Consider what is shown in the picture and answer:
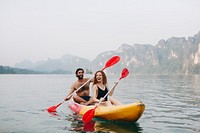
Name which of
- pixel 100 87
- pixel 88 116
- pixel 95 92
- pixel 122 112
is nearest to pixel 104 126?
pixel 88 116

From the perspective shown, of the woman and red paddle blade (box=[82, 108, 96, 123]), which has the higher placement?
the woman

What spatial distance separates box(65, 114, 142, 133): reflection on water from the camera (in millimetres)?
8180

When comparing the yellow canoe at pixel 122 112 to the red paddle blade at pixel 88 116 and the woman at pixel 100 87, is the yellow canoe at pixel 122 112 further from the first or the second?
the woman at pixel 100 87

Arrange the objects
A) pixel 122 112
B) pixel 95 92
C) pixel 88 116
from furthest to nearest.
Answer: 1. pixel 95 92
2. pixel 88 116
3. pixel 122 112

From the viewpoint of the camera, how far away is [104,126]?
863 centimetres

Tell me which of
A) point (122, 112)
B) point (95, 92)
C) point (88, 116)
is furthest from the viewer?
point (95, 92)

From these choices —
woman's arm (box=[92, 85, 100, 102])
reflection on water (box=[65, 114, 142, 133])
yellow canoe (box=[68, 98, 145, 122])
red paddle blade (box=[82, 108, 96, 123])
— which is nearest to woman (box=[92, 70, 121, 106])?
woman's arm (box=[92, 85, 100, 102])

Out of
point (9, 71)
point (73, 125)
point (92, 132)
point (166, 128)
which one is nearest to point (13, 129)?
point (73, 125)

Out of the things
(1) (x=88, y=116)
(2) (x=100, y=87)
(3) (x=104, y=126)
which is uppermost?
(2) (x=100, y=87)

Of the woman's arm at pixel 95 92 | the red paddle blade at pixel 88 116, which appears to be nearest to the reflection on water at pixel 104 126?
the red paddle blade at pixel 88 116

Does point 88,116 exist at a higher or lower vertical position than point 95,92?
lower

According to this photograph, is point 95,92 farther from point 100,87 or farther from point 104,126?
point 104,126

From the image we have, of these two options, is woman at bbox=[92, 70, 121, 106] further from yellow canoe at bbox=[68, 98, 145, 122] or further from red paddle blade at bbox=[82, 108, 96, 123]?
red paddle blade at bbox=[82, 108, 96, 123]

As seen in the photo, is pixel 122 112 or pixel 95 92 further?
pixel 95 92
